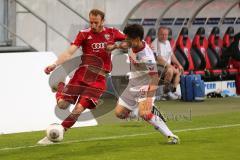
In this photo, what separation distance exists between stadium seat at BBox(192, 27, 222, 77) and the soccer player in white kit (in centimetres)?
1274

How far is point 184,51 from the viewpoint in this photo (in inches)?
1035

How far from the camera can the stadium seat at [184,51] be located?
1025 inches

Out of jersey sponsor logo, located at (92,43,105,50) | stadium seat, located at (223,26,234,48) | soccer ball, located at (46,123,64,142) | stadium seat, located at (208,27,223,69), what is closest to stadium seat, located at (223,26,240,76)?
stadium seat, located at (223,26,234,48)

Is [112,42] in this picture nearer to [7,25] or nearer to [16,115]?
[16,115]

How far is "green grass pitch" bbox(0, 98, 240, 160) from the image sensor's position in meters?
12.9

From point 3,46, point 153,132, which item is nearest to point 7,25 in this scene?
point 3,46

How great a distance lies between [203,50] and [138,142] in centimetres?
1284

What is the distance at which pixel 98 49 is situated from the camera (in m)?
14.3

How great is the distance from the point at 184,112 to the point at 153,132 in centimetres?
439

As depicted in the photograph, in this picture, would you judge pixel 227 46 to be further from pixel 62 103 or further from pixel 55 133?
pixel 55 133

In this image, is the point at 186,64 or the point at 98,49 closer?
the point at 98,49

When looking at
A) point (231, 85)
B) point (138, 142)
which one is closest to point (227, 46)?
point (231, 85)

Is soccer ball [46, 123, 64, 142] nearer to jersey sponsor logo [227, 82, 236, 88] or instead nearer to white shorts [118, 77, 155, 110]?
white shorts [118, 77, 155, 110]

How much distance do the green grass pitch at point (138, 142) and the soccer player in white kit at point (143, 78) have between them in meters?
0.41
